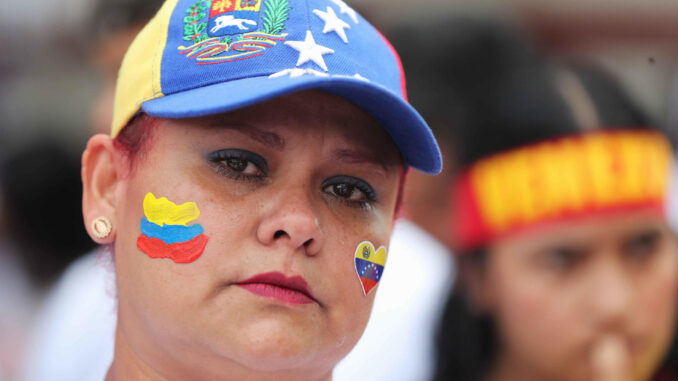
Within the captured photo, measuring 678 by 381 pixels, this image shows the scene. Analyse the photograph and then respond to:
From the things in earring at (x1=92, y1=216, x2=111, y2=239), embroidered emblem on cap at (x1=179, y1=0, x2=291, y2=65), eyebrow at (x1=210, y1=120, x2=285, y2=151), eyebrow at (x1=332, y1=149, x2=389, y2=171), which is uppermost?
embroidered emblem on cap at (x1=179, y1=0, x2=291, y2=65)

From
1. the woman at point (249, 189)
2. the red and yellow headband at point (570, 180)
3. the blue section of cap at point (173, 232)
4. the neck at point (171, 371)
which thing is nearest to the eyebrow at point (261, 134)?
the woman at point (249, 189)

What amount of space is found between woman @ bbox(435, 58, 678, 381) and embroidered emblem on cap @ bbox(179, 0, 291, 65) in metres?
1.98

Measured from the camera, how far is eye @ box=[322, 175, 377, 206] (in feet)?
6.36

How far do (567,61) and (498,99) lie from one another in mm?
452

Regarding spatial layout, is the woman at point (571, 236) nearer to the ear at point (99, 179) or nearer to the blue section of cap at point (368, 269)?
the blue section of cap at point (368, 269)

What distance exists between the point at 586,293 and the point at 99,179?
87.0 inches

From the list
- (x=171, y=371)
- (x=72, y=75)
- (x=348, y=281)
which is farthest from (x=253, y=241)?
(x=72, y=75)

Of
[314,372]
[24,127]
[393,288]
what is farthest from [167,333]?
[24,127]

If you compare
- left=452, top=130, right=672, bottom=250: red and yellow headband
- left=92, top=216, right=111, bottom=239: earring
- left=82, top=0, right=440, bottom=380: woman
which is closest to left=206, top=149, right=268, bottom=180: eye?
A: left=82, top=0, right=440, bottom=380: woman

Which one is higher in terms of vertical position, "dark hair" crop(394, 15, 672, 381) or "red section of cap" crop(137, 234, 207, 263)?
"red section of cap" crop(137, 234, 207, 263)

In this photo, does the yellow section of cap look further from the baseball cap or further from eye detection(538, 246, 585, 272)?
eye detection(538, 246, 585, 272)

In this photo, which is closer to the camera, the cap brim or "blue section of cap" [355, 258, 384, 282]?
the cap brim

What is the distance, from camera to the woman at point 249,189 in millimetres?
1776

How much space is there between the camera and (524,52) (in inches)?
179
